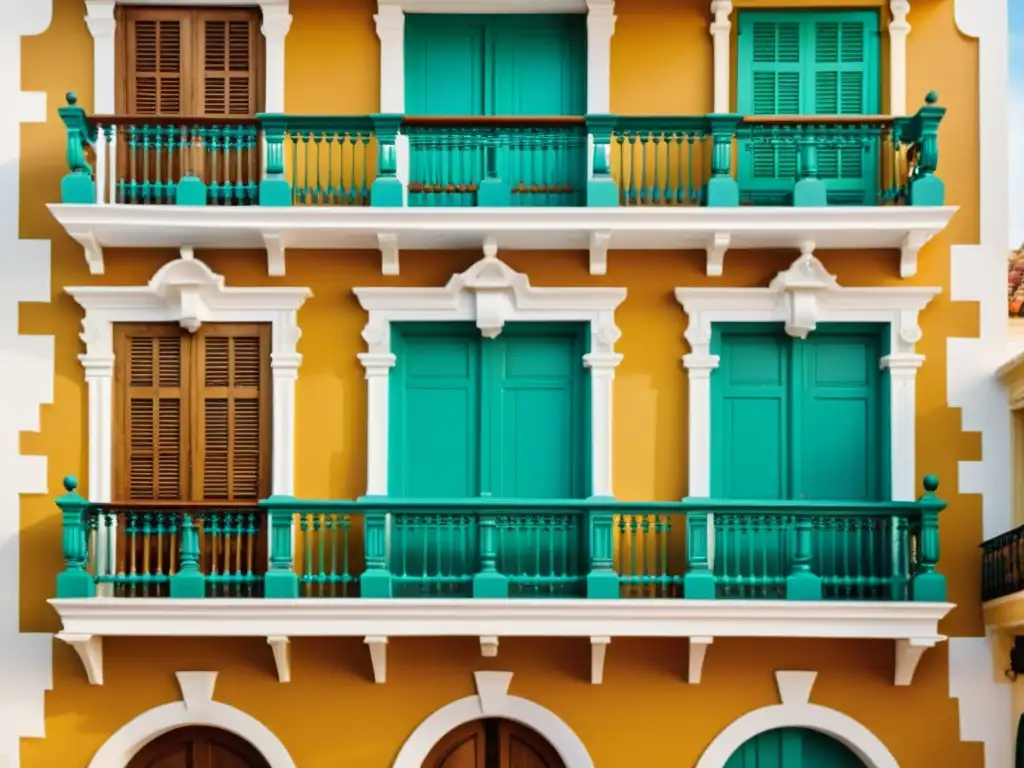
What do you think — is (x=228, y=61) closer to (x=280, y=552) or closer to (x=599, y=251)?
(x=599, y=251)

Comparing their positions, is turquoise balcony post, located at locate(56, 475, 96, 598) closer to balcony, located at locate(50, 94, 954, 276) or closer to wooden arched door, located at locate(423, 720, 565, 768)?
balcony, located at locate(50, 94, 954, 276)

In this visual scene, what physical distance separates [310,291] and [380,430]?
1.43m

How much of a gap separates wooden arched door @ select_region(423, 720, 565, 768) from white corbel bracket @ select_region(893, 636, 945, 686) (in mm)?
3104

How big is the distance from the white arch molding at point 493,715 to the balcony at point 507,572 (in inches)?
19.0

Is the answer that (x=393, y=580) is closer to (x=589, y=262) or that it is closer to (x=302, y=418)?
(x=302, y=418)

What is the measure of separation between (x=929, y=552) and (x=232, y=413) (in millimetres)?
6250

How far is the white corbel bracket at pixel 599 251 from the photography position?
11.6 metres

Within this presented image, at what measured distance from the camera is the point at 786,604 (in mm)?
10992

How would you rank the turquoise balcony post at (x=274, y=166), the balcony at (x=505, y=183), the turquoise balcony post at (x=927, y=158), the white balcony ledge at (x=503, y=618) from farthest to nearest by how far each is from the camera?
the turquoise balcony post at (x=274, y=166), the balcony at (x=505, y=183), the turquoise balcony post at (x=927, y=158), the white balcony ledge at (x=503, y=618)

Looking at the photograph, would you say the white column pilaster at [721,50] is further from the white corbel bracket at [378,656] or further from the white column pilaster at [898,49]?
the white corbel bracket at [378,656]

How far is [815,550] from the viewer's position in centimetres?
1160

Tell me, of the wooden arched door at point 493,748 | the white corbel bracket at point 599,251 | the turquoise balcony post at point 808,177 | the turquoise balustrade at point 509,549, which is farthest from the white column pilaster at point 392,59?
the wooden arched door at point 493,748

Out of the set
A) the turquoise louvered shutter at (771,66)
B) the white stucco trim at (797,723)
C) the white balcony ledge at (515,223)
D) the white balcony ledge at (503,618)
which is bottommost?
the white stucco trim at (797,723)

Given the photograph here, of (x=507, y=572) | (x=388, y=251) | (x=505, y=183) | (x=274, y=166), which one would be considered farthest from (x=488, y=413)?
(x=274, y=166)
